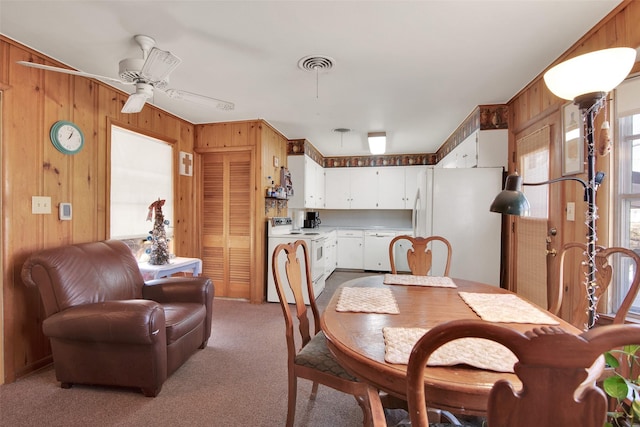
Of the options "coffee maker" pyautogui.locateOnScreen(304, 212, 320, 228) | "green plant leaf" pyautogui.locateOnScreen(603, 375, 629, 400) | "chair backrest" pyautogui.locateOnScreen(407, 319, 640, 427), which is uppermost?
"coffee maker" pyautogui.locateOnScreen(304, 212, 320, 228)

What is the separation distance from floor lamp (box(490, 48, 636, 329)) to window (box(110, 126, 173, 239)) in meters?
3.18

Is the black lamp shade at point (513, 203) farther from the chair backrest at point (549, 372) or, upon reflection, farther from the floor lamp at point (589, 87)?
the chair backrest at point (549, 372)

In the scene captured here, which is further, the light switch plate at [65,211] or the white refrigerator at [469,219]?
the white refrigerator at [469,219]

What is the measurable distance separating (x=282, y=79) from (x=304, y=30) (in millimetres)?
726

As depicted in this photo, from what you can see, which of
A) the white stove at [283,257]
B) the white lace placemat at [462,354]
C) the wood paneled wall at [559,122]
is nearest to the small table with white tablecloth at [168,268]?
the white stove at [283,257]

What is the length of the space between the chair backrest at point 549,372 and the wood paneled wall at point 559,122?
4.44 feet

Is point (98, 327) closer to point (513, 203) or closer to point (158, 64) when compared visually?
point (158, 64)

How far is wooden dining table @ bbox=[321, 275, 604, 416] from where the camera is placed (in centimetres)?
80

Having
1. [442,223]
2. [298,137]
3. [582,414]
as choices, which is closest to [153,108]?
[298,137]

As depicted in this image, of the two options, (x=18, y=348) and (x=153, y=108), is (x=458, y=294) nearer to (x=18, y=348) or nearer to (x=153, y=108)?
(x=18, y=348)

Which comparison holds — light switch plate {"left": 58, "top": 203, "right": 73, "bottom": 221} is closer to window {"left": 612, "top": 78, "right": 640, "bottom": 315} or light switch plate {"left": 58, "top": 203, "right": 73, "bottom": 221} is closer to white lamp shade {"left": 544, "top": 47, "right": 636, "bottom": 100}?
white lamp shade {"left": 544, "top": 47, "right": 636, "bottom": 100}

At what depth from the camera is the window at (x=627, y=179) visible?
1666mm

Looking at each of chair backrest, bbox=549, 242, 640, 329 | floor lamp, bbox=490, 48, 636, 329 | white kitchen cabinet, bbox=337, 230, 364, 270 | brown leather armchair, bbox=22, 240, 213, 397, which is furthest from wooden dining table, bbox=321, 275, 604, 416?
Answer: white kitchen cabinet, bbox=337, 230, 364, 270

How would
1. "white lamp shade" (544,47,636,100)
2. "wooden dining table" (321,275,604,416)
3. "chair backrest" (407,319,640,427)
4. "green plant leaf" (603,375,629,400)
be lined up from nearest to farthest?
"chair backrest" (407,319,640,427) → "green plant leaf" (603,375,629,400) → "wooden dining table" (321,275,604,416) → "white lamp shade" (544,47,636,100)
